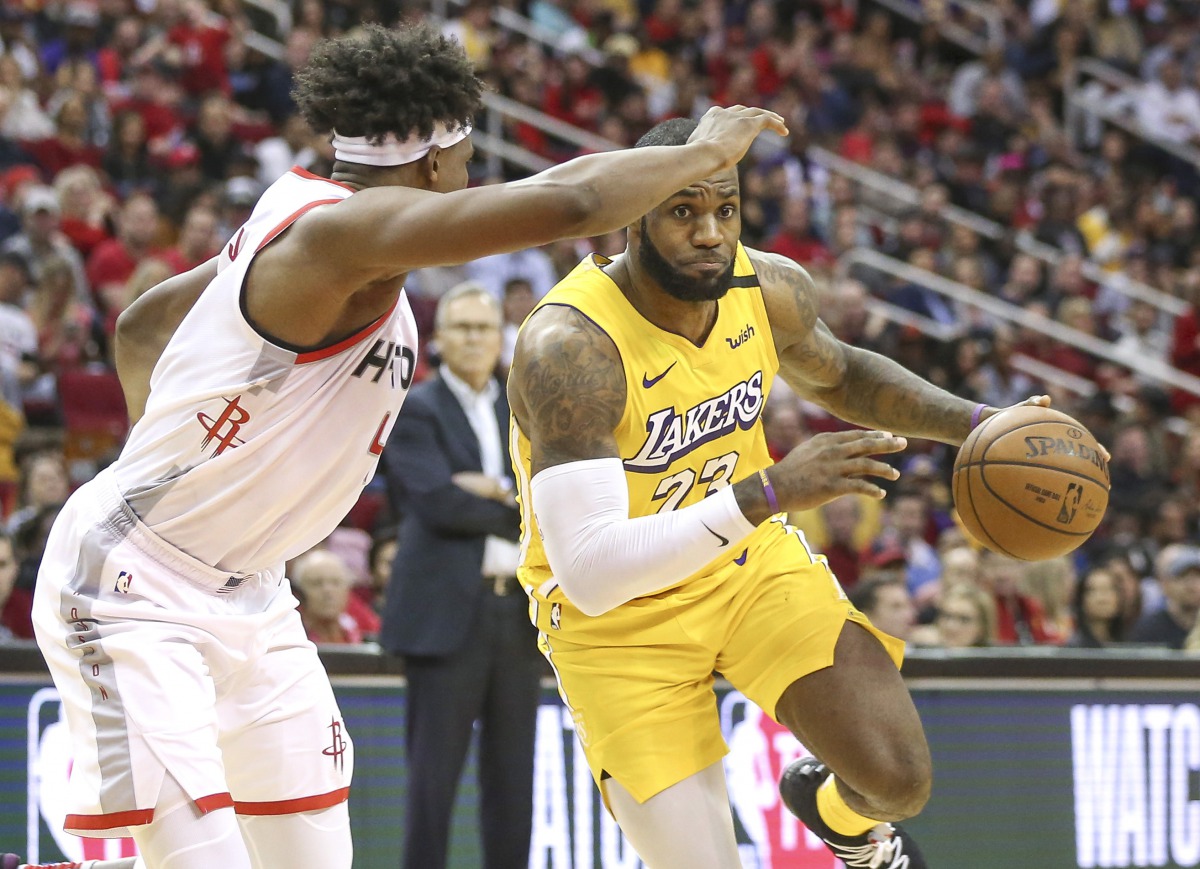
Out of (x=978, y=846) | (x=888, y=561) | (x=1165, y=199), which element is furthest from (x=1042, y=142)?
(x=978, y=846)

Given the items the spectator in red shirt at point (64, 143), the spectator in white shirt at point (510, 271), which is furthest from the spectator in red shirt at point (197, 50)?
the spectator in white shirt at point (510, 271)

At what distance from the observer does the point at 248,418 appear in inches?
130

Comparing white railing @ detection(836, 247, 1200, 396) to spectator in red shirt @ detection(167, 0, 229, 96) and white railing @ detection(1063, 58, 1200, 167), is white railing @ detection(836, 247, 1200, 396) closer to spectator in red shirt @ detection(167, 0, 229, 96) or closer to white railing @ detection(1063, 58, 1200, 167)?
white railing @ detection(1063, 58, 1200, 167)

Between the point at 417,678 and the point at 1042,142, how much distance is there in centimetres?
1243

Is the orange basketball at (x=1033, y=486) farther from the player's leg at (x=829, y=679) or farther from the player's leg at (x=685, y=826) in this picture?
the player's leg at (x=685, y=826)

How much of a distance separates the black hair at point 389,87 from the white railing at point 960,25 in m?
14.7

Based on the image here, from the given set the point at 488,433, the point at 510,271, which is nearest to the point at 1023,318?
the point at 510,271

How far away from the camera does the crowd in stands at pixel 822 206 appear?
902cm

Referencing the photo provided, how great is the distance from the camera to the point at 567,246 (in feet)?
40.1

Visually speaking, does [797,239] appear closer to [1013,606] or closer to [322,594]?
[1013,606]

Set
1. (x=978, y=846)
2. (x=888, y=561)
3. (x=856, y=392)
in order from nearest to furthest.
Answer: (x=856, y=392) < (x=978, y=846) < (x=888, y=561)

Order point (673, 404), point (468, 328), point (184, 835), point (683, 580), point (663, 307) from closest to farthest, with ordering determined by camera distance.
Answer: point (184, 835) < point (683, 580) < point (673, 404) < point (663, 307) < point (468, 328)

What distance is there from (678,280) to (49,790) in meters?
3.17

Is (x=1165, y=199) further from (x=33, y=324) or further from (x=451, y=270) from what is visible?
(x=33, y=324)
